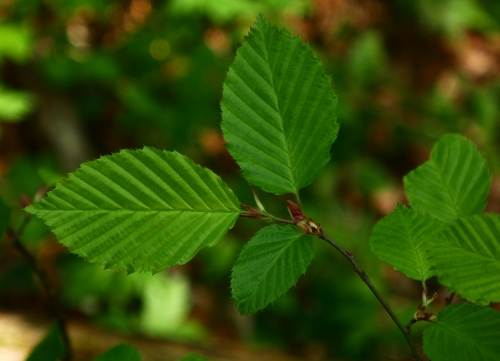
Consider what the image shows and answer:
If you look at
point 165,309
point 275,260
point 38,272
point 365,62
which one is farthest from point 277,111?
point 365,62

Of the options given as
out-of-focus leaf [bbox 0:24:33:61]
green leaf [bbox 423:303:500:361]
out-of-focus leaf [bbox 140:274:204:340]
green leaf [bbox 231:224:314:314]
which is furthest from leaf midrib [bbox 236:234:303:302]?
out-of-focus leaf [bbox 0:24:33:61]

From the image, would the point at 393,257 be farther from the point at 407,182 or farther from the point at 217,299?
the point at 217,299

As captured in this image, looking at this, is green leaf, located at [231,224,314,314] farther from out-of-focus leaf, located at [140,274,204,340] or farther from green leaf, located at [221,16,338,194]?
out-of-focus leaf, located at [140,274,204,340]

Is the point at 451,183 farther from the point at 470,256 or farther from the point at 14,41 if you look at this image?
the point at 14,41

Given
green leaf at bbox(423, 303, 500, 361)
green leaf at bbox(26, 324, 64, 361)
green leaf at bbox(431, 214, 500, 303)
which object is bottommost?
green leaf at bbox(26, 324, 64, 361)

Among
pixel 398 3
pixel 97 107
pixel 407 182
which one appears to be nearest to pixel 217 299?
pixel 97 107

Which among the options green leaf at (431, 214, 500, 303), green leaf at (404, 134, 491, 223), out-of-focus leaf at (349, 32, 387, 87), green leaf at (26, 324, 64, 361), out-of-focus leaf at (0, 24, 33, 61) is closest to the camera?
green leaf at (431, 214, 500, 303)

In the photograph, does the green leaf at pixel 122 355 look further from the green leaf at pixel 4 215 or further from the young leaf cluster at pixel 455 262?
the young leaf cluster at pixel 455 262
